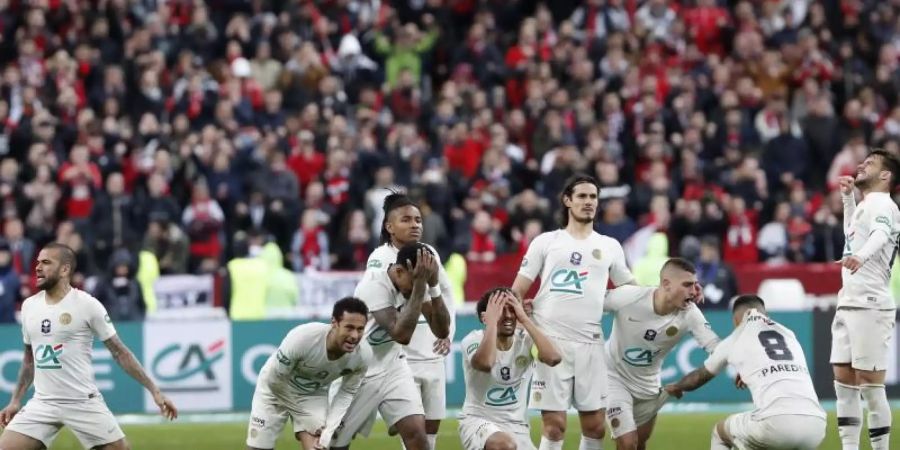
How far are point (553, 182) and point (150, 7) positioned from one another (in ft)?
22.1

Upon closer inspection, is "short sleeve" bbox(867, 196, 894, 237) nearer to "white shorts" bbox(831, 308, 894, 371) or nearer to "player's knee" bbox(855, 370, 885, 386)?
"white shorts" bbox(831, 308, 894, 371)

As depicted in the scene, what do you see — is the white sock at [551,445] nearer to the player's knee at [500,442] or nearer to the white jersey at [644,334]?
the player's knee at [500,442]

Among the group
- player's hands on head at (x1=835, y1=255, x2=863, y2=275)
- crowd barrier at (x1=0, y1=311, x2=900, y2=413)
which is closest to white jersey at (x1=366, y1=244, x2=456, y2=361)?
player's hands on head at (x1=835, y1=255, x2=863, y2=275)

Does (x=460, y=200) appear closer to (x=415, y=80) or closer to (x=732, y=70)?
(x=415, y=80)

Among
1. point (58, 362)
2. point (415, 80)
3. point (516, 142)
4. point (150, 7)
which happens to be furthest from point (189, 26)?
point (58, 362)

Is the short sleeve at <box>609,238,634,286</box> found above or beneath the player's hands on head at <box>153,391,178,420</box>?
above

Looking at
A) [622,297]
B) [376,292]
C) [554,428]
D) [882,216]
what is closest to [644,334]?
[622,297]

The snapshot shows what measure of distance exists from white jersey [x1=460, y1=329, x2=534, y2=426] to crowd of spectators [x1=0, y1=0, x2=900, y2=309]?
9.10 m

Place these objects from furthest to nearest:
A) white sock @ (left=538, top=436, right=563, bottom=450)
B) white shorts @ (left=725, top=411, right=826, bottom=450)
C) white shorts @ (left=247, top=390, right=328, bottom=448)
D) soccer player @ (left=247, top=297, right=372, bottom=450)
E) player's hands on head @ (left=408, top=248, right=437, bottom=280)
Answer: white sock @ (left=538, top=436, right=563, bottom=450) → white shorts @ (left=247, top=390, right=328, bottom=448) → white shorts @ (left=725, top=411, right=826, bottom=450) → soccer player @ (left=247, top=297, right=372, bottom=450) → player's hands on head @ (left=408, top=248, right=437, bottom=280)

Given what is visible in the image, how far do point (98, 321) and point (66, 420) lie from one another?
0.73m

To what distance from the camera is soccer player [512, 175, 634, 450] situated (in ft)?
43.7

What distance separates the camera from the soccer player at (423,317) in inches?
503

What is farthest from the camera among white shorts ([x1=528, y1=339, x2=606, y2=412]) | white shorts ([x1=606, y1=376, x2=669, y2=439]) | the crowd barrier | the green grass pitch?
the crowd barrier

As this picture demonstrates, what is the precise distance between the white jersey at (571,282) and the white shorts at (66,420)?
10.7ft
